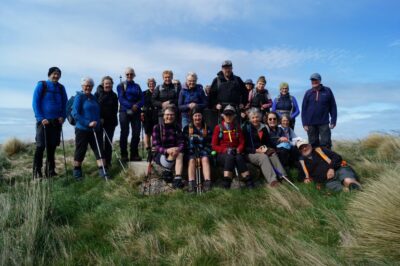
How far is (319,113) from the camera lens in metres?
9.11

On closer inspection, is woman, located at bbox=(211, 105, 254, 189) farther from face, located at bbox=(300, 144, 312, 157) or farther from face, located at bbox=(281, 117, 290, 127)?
face, located at bbox=(281, 117, 290, 127)

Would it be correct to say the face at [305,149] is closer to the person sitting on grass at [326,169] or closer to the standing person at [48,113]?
the person sitting on grass at [326,169]

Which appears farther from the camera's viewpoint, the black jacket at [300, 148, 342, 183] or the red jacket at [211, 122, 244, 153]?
the red jacket at [211, 122, 244, 153]

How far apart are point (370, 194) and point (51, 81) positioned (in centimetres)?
740

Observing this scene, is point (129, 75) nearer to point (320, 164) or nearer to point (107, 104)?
point (107, 104)

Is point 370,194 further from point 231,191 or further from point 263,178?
point 263,178

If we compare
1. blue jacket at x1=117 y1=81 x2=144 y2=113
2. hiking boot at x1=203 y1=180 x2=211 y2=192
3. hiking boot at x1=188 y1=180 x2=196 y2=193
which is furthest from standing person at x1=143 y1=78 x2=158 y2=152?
hiking boot at x1=203 y1=180 x2=211 y2=192

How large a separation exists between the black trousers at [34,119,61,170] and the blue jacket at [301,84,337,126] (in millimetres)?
6527

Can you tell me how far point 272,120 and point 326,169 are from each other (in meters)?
1.84

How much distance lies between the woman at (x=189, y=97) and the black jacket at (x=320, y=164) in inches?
110

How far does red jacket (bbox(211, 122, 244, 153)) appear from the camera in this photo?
762 cm

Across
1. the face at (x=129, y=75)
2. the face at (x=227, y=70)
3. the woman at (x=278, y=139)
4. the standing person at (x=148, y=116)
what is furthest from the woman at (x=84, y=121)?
the woman at (x=278, y=139)

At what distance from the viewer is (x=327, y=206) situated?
5.42 meters

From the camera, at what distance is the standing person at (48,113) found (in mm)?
8312
